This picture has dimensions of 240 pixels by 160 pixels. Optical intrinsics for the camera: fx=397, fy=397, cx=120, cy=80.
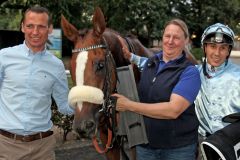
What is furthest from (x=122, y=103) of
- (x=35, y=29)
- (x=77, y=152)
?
(x=77, y=152)

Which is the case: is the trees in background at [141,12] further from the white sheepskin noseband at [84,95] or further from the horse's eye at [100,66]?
the white sheepskin noseband at [84,95]

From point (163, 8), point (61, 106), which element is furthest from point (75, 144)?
point (163, 8)

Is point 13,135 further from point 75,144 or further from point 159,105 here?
point 75,144

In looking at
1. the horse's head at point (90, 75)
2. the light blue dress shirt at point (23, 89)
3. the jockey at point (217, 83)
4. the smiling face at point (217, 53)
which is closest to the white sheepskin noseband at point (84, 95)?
the horse's head at point (90, 75)

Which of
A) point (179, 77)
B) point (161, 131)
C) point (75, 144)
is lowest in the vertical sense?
point (75, 144)

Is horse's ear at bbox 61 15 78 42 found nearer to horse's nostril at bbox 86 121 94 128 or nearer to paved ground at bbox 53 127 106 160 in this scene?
horse's nostril at bbox 86 121 94 128

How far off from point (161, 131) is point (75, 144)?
4.34 metres

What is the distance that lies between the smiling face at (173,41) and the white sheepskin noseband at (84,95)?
640 millimetres

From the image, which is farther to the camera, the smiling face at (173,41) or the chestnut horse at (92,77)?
the smiling face at (173,41)

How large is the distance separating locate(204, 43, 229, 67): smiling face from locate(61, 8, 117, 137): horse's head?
0.81m

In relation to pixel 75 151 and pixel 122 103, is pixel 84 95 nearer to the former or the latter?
pixel 122 103

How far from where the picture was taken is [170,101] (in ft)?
9.61

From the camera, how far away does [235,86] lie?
111 inches

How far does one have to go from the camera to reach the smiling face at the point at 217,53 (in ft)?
9.70
